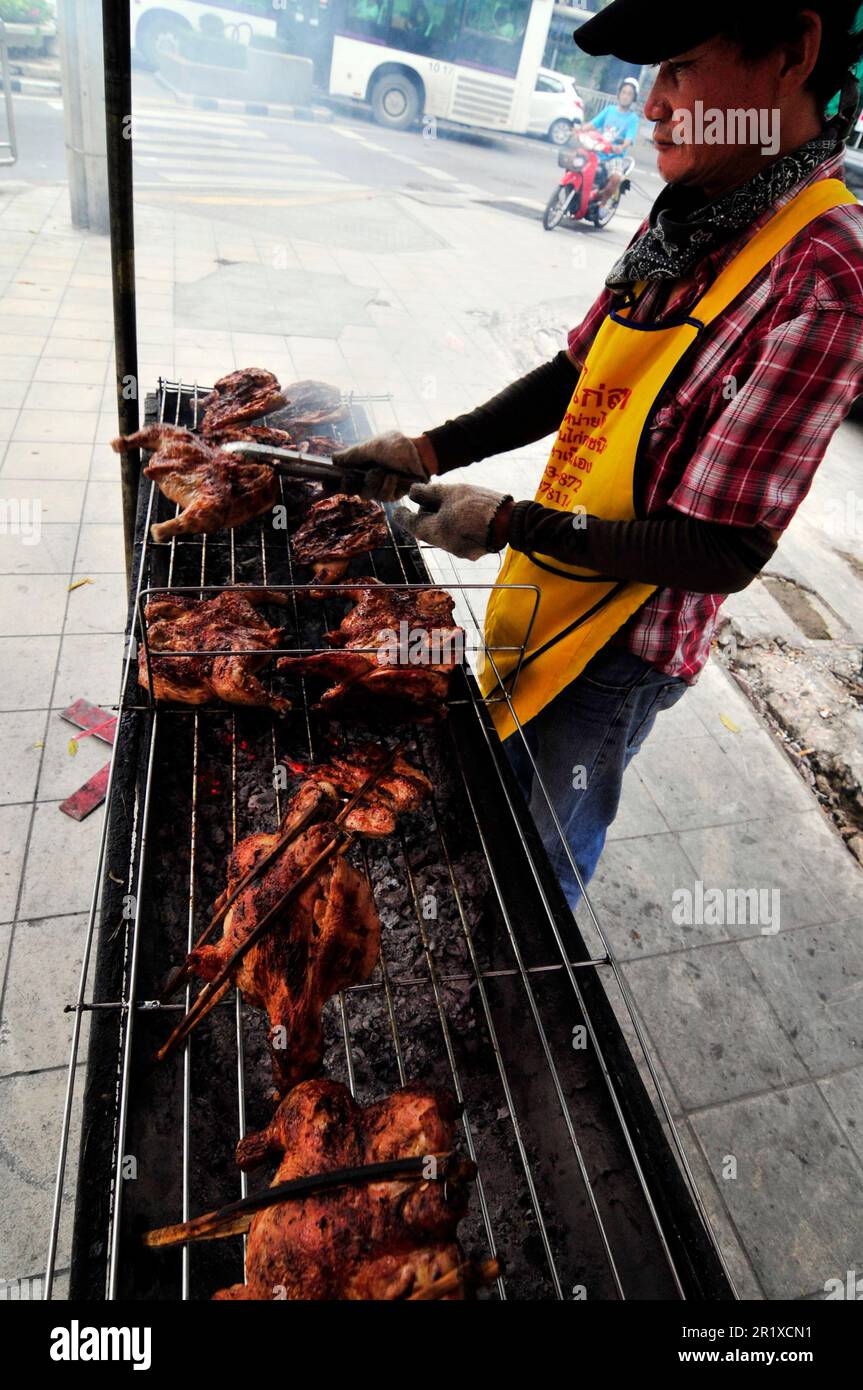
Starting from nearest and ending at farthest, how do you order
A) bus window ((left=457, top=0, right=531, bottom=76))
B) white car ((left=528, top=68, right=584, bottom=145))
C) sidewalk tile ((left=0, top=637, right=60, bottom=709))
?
sidewalk tile ((left=0, top=637, right=60, bottom=709)), bus window ((left=457, top=0, right=531, bottom=76)), white car ((left=528, top=68, right=584, bottom=145))

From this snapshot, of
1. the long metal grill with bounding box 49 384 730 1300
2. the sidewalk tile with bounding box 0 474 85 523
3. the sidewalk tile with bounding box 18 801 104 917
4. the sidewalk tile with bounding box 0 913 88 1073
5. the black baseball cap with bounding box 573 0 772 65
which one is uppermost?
the black baseball cap with bounding box 573 0 772 65

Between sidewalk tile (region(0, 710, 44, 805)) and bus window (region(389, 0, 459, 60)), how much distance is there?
1893 cm

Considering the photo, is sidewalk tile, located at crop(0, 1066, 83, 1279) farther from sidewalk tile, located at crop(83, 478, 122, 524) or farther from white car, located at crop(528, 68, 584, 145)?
white car, located at crop(528, 68, 584, 145)

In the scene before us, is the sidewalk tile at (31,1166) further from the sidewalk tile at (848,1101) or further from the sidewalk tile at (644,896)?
the sidewalk tile at (848,1101)

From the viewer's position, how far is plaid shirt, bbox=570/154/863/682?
1.62 m

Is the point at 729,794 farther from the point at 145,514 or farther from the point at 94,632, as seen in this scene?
the point at 94,632

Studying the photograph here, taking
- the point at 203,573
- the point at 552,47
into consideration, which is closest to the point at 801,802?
the point at 203,573

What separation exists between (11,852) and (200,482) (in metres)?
1.82

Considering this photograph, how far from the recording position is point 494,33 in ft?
52.7

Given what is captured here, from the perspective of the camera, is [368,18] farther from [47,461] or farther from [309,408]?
[309,408]

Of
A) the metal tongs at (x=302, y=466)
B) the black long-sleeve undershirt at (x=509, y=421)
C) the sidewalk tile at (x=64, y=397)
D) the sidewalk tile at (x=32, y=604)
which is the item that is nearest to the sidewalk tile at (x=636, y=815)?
the black long-sleeve undershirt at (x=509, y=421)

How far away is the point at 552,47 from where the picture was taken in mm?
18219

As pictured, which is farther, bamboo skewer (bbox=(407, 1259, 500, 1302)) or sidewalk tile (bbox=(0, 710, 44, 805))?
sidewalk tile (bbox=(0, 710, 44, 805))

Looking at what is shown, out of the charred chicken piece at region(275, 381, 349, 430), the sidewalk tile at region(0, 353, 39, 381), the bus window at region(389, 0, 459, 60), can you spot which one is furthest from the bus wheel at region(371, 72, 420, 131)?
the charred chicken piece at region(275, 381, 349, 430)
